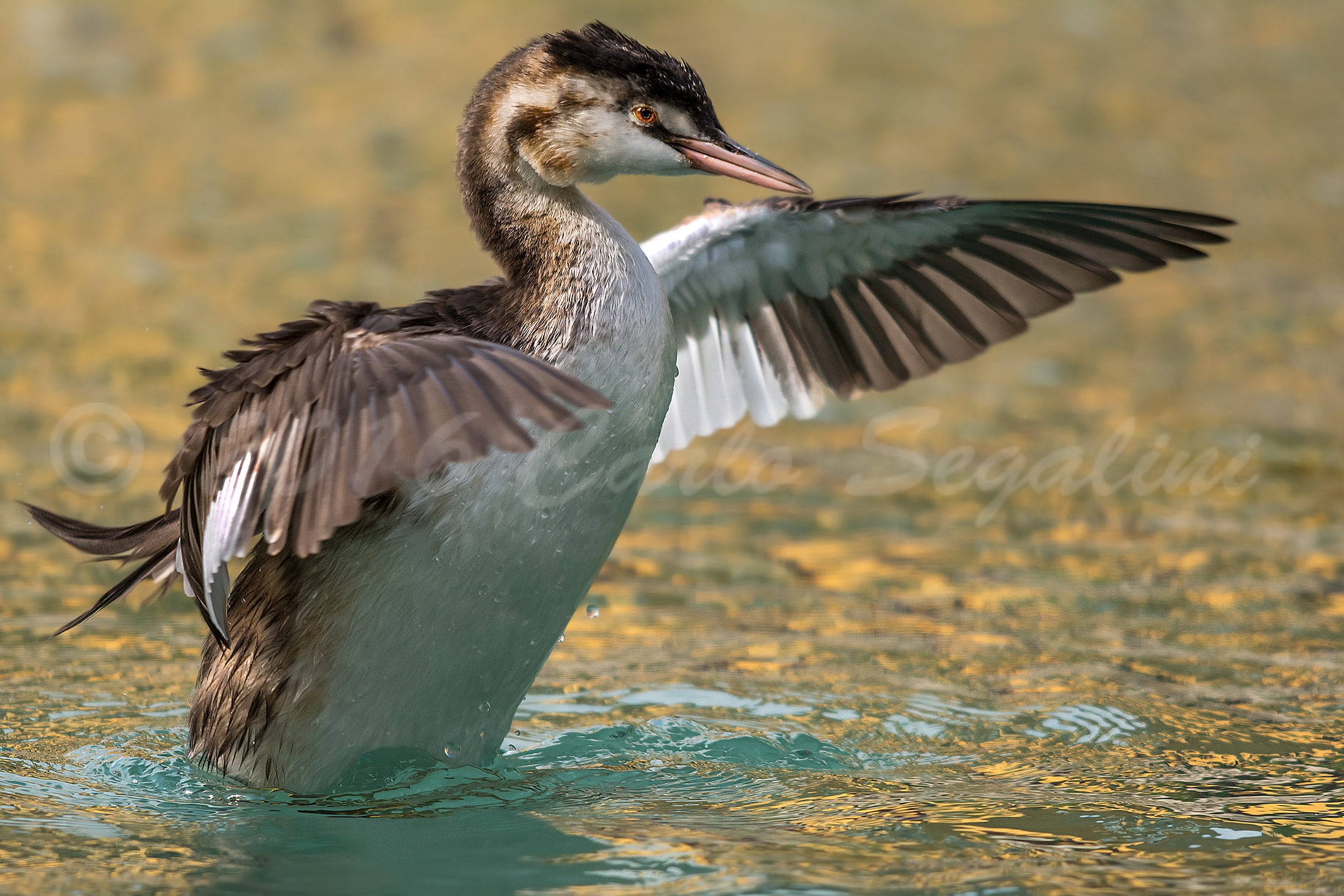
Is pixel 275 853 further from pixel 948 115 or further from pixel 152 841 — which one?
pixel 948 115

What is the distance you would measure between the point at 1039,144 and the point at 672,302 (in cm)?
914

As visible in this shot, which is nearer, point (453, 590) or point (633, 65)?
point (453, 590)

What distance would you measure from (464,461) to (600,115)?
1.32 meters

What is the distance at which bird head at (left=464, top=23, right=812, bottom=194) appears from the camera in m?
5.41

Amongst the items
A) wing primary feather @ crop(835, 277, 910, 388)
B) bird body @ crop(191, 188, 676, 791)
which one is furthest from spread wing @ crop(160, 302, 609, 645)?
wing primary feather @ crop(835, 277, 910, 388)

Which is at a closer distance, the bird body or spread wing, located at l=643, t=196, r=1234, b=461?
the bird body

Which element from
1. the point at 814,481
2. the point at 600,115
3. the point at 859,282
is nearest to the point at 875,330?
the point at 859,282

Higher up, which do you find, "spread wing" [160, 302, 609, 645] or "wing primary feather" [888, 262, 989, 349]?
"wing primary feather" [888, 262, 989, 349]

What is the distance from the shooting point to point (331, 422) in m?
4.56

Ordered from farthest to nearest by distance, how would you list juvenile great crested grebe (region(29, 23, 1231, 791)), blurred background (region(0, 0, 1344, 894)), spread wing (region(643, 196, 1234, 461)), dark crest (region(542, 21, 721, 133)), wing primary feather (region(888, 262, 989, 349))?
wing primary feather (region(888, 262, 989, 349)) < spread wing (region(643, 196, 1234, 461)) < dark crest (region(542, 21, 721, 133)) < blurred background (region(0, 0, 1344, 894)) < juvenile great crested grebe (region(29, 23, 1231, 791))

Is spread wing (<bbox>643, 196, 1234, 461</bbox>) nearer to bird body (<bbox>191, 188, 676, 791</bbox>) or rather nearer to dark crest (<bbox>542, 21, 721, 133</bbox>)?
dark crest (<bbox>542, 21, 721, 133</bbox>)

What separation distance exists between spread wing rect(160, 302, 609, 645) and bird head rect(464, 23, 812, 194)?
734 millimetres

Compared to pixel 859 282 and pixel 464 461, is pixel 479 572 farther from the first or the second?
pixel 859 282

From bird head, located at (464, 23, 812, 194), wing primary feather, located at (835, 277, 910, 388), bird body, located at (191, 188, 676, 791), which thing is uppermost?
bird head, located at (464, 23, 812, 194)
